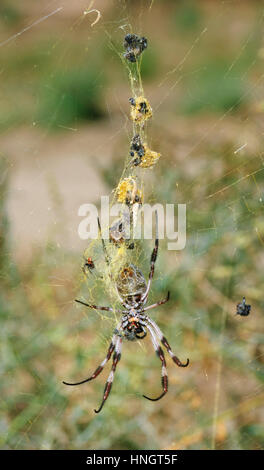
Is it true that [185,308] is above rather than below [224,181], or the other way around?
below

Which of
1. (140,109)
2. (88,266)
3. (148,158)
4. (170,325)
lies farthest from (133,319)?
(140,109)

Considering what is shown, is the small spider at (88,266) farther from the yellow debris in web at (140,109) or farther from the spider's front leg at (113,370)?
the yellow debris in web at (140,109)

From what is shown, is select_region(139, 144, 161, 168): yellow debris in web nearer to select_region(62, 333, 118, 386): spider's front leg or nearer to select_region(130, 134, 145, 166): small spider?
select_region(130, 134, 145, 166): small spider

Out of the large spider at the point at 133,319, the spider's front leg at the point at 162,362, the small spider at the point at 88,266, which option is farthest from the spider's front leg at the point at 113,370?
the small spider at the point at 88,266

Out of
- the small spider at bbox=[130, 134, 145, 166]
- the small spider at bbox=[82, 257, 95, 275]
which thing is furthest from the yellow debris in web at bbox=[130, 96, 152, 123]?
the small spider at bbox=[82, 257, 95, 275]

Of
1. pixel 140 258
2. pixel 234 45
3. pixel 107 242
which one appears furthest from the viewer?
pixel 234 45

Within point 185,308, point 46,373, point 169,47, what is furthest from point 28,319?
point 169,47

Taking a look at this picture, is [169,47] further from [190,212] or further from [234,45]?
[190,212]
